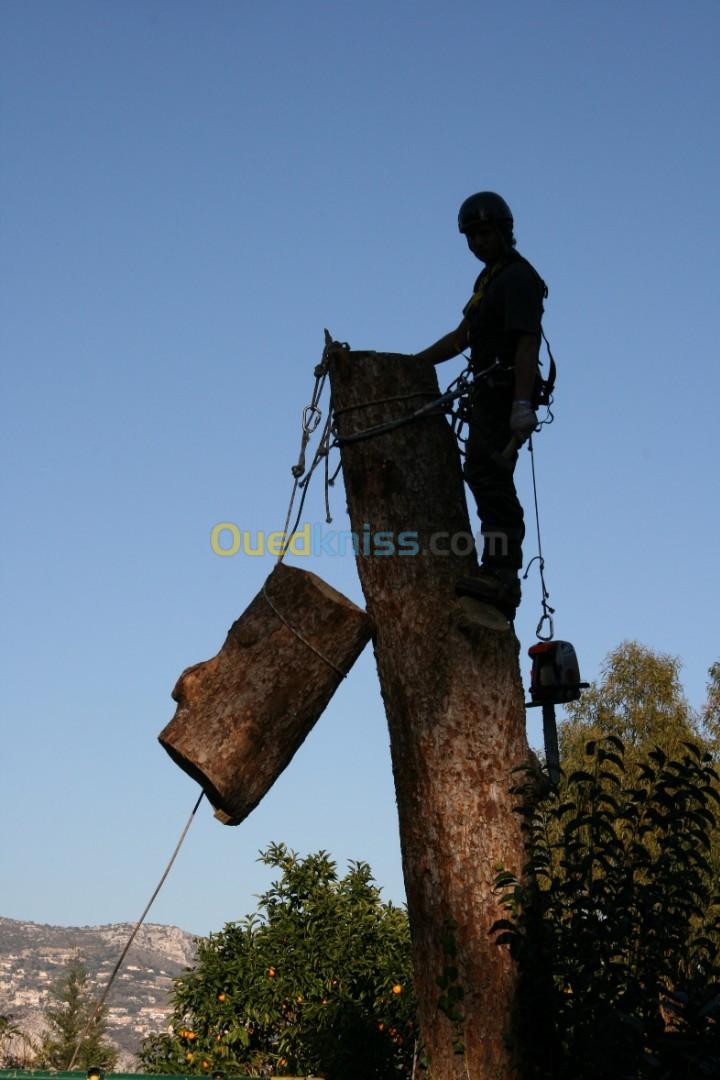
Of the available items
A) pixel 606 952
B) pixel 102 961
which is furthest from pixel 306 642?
pixel 102 961

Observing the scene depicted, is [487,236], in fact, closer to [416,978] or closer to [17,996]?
[416,978]

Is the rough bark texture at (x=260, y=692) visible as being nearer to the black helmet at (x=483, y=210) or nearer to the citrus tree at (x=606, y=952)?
the citrus tree at (x=606, y=952)

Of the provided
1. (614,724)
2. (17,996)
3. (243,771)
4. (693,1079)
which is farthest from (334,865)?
(17,996)

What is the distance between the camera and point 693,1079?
4.71 meters

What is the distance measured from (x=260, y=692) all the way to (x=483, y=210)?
292 centimetres

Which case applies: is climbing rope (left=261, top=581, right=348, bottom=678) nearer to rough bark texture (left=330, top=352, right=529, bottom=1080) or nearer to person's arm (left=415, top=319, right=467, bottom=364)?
rough bark texture (left=330, top=352, right=529, bottom=1080)

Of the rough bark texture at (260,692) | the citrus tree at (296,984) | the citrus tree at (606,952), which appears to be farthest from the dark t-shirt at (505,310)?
the citrus tree at (296,984)

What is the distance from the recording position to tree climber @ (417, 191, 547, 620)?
6.09 meters

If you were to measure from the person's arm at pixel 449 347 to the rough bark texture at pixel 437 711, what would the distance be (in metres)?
0.55

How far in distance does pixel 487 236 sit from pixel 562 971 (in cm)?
386

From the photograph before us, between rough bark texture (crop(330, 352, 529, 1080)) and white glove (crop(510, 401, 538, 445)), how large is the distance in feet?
1.14

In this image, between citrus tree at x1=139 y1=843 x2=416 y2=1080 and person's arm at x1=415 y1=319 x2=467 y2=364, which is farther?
citrus tree at x1=139 y1=843 x2=416 y2=1080

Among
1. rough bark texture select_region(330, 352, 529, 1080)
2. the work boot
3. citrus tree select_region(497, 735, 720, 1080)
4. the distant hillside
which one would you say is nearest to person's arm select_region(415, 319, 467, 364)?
rough bark texture select_region(330, 352, 529, 1080)

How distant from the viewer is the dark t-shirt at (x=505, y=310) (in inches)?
250
